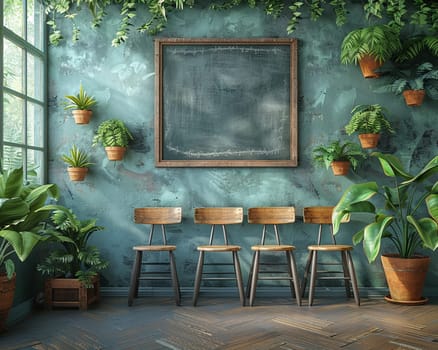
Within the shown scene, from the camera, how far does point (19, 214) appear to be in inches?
117

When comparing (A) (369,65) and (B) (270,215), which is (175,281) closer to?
(B) (270,215)

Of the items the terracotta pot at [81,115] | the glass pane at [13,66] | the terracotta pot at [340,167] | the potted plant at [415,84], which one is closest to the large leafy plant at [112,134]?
the terracotta pot at [81,115]

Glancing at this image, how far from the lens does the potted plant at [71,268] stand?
3748mm

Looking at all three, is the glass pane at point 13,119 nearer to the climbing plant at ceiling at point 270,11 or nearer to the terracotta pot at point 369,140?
the climbing plant at ceiling at point 270,11

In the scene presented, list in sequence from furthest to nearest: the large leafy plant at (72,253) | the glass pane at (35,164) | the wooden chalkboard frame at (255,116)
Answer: the wooden chalkboard frame at (255,116)
the glass pane at (35,164)
the large leafy plant at (72,253)

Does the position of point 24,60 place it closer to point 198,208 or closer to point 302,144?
point 198,208

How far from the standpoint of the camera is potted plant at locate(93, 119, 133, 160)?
4129 millimetres

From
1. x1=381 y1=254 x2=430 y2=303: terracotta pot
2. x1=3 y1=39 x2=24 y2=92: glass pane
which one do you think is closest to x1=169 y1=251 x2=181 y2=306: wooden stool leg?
x1=381 y1=254 x2=430 y2=303: terracotta pot

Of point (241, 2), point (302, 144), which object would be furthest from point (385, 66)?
point (241, 2)

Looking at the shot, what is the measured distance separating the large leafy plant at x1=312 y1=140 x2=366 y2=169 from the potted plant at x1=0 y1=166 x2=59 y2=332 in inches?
94.4

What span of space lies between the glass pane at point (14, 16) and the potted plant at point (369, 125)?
3.08 meters

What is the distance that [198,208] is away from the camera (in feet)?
13.6

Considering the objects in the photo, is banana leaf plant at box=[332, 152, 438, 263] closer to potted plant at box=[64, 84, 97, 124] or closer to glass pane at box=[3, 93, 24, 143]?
potted plant at box=[64, 84, 97, 124]

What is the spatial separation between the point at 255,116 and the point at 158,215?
135 cm
